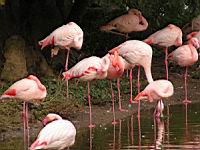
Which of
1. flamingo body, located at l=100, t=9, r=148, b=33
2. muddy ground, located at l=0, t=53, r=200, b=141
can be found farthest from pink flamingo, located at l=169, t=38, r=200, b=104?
flamingo body, located at l=100, t=9, r=148, b=33

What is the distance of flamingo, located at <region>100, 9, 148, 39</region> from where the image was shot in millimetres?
20156

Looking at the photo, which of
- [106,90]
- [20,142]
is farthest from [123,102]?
[20,142]

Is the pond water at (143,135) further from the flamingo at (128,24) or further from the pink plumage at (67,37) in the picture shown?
the flamingo at (128,24)

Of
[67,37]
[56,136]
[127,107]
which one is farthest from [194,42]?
[56,136]

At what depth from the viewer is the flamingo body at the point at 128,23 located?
20141 millimetres

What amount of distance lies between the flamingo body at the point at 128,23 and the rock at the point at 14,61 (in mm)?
3475

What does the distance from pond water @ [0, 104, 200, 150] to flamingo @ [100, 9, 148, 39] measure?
522cm

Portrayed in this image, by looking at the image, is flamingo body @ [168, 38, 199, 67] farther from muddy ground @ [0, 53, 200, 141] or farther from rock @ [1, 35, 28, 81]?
rock @ [1, 35, 28, 81]

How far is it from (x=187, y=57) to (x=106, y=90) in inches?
82.6

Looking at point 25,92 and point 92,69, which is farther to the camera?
point 92,69

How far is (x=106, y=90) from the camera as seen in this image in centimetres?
1681

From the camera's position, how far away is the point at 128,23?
20.3m

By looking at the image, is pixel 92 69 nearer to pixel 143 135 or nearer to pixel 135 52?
pixel 135 52

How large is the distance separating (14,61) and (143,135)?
5138 millimetres
